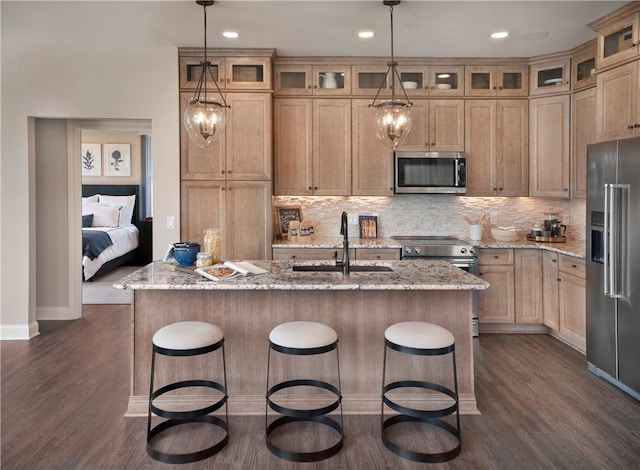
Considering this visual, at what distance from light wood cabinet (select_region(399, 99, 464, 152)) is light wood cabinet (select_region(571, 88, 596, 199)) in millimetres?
1086

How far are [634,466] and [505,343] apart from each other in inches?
84.9

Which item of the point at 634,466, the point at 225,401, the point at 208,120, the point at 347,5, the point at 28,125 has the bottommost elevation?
the point at 634,466

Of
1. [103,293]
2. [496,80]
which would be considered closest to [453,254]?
[496,80]

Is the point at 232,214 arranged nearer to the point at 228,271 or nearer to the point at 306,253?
the point at 306,253

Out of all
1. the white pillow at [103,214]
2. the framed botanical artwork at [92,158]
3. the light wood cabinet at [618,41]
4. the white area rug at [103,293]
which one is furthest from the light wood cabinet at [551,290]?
the framed botanical artwork at [92,158]

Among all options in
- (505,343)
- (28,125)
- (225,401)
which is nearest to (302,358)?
(225,401)

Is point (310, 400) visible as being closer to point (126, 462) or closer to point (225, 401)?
point (225, 401)

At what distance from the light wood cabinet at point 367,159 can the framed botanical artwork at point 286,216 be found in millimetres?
691

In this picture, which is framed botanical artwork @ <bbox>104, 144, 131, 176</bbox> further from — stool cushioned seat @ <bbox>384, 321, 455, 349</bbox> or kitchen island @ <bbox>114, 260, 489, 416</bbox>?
stool cushioned seat @ <bbox>384, 321, 455, 349</bbox>

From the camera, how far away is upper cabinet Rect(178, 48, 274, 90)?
4.71m

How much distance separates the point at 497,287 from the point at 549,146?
1.58 m

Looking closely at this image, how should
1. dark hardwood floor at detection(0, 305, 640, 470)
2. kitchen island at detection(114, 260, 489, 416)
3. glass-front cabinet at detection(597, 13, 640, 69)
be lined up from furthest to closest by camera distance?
glass-front cabinet at detection(597, 13, 640, 69), kitchen island at detection(114, 260, 489, 416), dark hardwood floor at detection(0, 305, 640, 470)

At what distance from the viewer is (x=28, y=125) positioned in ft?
15.5

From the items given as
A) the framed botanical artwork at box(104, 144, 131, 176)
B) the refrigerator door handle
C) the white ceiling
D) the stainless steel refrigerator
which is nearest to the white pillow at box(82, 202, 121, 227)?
the framed botanical artwork at box(104, 144, 131, 176)
